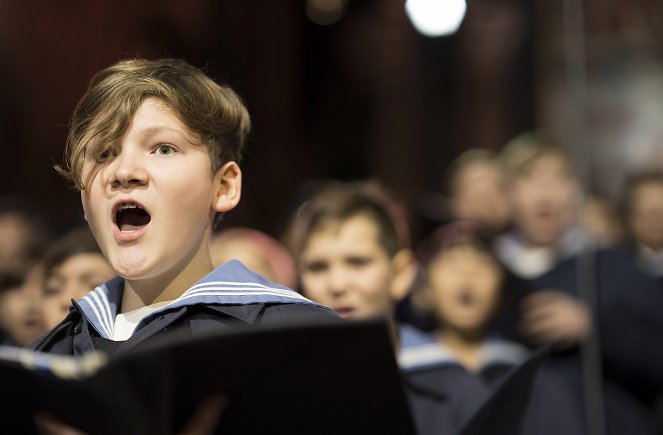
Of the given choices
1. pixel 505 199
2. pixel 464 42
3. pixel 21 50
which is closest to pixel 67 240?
pixel 505 199

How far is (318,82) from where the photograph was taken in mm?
6652

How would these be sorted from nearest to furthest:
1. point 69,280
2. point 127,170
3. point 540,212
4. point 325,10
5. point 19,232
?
point 127,170
point 69,280
point 540,212
point 19,232
point 325,10

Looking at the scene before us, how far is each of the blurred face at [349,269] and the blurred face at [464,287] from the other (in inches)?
24.9

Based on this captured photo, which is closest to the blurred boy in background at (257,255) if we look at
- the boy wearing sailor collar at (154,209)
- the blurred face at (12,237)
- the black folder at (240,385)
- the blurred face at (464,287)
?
the blurred face at (464,287)

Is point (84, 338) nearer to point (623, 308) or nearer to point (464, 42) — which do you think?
point (623, 308)

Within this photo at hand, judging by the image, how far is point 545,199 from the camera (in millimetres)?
3666

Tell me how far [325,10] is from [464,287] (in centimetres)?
386

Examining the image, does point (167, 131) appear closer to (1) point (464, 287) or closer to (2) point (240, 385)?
(2) point (240, 385)

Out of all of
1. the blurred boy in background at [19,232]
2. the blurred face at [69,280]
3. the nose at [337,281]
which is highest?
the blurred face at [69,280]

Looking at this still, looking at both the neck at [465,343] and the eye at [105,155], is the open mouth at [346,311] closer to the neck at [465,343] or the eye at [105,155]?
the neck at [465,343]

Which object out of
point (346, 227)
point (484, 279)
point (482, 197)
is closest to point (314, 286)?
point (346, 227)

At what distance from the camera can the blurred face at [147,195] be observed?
4.40 feet

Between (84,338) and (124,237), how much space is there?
145 mm

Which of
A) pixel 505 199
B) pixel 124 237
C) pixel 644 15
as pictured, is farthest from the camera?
pixel 644 15
